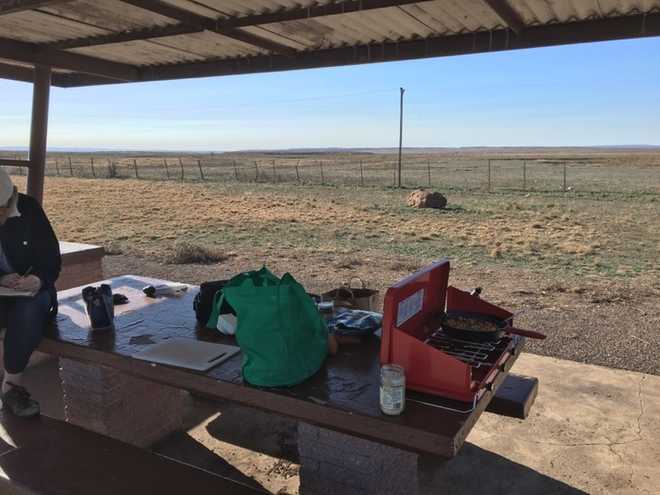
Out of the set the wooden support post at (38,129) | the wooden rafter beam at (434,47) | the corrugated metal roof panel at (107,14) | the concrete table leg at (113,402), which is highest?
the corrugated metal roof panel at (107,14)

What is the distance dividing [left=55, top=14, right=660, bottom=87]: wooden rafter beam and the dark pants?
239 cm

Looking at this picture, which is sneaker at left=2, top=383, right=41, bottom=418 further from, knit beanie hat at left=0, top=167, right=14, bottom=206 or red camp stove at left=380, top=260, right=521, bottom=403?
red camp stove at left=380, top=260, right=521, bottom=403

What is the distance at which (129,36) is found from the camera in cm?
388

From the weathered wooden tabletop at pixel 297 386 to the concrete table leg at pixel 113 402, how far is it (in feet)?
1.30

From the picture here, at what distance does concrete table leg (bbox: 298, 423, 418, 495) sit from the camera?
2377 mm

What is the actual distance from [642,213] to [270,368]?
704 inches

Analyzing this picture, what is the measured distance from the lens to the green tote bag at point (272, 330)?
207 cm

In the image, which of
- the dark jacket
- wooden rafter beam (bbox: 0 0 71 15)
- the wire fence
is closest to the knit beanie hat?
the dark jacket

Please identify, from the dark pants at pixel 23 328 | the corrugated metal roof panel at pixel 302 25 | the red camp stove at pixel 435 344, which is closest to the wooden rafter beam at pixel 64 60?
the corrugated metal roof panel at pixel 302 25

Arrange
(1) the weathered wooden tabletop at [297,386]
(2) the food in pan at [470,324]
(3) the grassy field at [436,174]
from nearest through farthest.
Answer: (1) the weathered wooden tabletop at [297,386], (2) the food in pan at [470,324], (3) the grassy field at [436,174]

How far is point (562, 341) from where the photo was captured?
18.3 feet

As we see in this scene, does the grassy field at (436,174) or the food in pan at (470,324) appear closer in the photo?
the food in pan at (470,324)

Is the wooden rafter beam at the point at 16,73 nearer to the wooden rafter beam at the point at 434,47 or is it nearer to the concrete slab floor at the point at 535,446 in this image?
the wooden rafter beam at the point at 434,47

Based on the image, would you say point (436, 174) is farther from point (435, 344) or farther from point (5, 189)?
point (435, 344)
